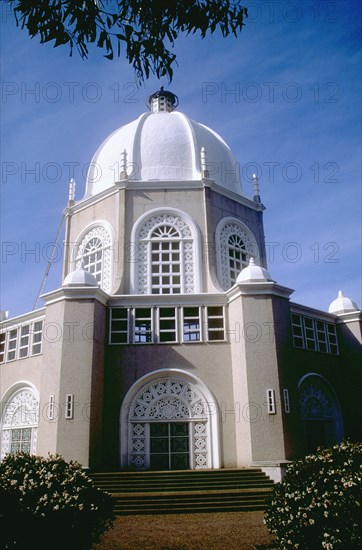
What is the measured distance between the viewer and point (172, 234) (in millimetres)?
20578

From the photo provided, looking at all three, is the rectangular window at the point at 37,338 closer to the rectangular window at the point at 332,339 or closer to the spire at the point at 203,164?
the spire at the point at 203,164

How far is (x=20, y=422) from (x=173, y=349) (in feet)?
21.0

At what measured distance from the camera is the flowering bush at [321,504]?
21.2 ft

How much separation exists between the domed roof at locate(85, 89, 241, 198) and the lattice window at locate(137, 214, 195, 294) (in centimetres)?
233

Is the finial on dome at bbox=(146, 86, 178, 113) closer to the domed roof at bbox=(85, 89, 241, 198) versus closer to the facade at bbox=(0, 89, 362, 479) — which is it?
the domed roof at bbox=(85, 89, 241, 198)

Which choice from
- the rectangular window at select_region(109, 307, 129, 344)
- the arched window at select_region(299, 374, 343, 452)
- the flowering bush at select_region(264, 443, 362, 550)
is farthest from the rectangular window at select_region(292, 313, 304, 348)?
the flowering bush at select_region(264, 443, 362, 550)

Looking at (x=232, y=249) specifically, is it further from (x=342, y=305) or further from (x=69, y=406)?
(x=69, y=406)

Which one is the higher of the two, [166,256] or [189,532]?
[166,256]

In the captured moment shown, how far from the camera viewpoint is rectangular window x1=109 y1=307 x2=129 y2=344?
55.4 ft

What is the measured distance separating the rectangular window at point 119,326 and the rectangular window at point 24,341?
3832 millimetres

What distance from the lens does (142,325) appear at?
17219 millimetres

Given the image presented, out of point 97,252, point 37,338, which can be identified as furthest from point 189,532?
point 97,252

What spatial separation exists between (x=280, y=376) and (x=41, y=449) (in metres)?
7.95

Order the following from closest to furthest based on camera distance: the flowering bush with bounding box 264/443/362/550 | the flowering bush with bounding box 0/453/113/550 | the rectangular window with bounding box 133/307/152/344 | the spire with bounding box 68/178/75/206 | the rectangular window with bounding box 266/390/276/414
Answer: the flowering bush with bounding box 264/443/362/550
the flowering bush with bounding box 0/453/113/550
the rectangular window with bounding box 266/390/276/414
the rectangular window with bounding box 133/307/152/344
the spire with bounding box 68/178/75/206
